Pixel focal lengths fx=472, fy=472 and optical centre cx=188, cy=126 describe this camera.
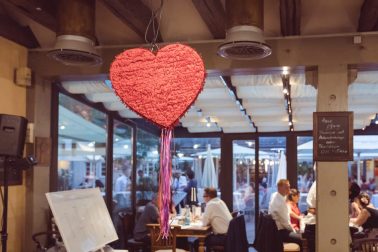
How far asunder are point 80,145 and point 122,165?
1507mm

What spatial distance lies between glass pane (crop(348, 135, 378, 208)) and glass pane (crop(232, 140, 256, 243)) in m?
1.92

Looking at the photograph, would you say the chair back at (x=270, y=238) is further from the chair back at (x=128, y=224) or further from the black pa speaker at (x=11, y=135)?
the black pa speaker at (x=11, y=135)

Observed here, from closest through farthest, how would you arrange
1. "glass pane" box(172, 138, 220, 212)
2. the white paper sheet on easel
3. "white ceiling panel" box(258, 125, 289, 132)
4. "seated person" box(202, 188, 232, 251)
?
Result: 1. the white paper sheet on easel
2. "seated person" box(202, 188, 232, 251)
3. "white ceiling panel" box(258, 125, 289, 132)
4. "glass pane" box(172, 138, 220, 212)

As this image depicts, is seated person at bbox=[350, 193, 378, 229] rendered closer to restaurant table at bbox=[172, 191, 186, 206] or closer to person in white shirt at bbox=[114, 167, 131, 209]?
person in white shirt at bbox=[114, 167, 131, 209]

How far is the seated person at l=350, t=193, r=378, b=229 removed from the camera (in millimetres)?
6062

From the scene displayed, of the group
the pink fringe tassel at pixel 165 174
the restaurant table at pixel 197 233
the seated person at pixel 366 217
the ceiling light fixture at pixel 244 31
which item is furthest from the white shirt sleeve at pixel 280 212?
the pink fringe tassel at pixel 165 174

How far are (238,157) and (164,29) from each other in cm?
530

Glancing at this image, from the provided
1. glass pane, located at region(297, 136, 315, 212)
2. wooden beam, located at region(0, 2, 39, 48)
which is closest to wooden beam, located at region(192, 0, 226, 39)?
wooden beam, located at region(0, 2, 39, 48)

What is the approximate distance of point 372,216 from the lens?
6.23m

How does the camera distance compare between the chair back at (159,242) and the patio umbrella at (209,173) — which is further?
the patio umbrella at (209,173)

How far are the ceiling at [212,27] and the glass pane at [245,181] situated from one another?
2841mm

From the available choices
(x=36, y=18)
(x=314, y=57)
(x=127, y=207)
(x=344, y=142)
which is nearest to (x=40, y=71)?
(x=36, y=18)

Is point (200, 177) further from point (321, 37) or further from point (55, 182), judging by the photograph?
point (321, 37)

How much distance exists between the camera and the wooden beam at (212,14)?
3.71 meters
